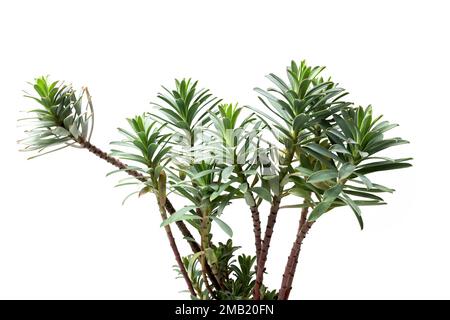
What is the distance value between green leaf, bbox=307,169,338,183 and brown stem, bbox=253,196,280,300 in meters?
0.22

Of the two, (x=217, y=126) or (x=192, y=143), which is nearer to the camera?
(x=217, y=126)

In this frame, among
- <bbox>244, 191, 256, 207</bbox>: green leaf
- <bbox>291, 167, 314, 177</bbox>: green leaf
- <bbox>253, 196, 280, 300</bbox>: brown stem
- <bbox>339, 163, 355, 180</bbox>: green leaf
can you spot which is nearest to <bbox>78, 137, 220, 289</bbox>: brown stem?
<bbox>253, 196, 280, 300</bbox>: brown stem

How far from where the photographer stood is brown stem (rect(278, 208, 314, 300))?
2.37m

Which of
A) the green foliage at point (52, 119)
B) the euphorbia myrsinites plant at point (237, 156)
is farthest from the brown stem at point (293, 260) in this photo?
the green foliage at point (52, 119)

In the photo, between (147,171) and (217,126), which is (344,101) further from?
(147,171)

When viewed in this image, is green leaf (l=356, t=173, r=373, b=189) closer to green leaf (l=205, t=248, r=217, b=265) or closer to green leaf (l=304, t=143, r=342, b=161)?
green leaf (l=304, t=143, r=342, b=161)

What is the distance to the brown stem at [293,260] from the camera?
7.79ft

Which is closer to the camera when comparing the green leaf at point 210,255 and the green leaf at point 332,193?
the green leaf at point 332,193

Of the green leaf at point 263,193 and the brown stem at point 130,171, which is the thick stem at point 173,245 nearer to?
the brown stem at point 130,171

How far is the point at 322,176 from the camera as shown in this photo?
2.13m

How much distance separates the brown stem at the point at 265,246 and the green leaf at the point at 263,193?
0.24 feet

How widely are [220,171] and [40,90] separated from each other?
0.71 m
